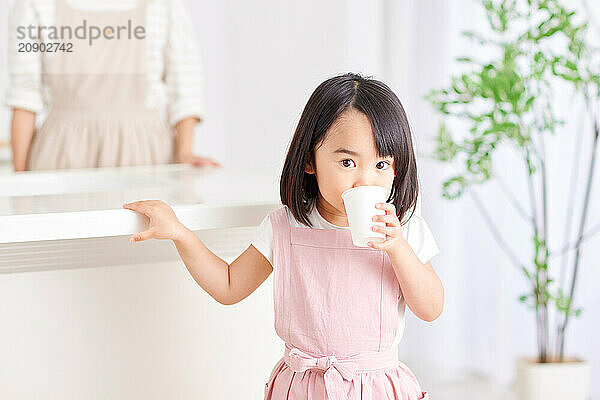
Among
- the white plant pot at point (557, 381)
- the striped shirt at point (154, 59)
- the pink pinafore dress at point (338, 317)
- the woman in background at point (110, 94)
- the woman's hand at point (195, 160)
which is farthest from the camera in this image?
A: the white plant pot at point (557, 381)

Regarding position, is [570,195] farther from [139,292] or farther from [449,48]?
[139,292]

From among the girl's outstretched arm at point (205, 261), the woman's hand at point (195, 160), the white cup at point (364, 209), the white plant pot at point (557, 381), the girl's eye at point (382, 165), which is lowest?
the white plant pot at point (557, 381)

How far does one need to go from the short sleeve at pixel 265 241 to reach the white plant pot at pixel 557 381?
1.28m

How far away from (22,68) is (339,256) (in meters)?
1.24

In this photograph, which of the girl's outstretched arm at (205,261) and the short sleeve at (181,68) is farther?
the short sleeve at (181,68)

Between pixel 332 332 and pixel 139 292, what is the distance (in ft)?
1.19

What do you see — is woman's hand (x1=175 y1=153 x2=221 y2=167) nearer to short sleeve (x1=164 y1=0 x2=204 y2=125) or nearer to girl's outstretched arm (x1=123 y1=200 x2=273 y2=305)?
short sleeve (x1=164 y1=0 x2=204 y2=125)

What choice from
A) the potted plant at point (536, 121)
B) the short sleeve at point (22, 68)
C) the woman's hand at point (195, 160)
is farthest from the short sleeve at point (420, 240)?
the short sleeve at point (22, 68)

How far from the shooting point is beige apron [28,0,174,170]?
6.97 feet

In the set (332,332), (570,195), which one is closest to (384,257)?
(332,332)

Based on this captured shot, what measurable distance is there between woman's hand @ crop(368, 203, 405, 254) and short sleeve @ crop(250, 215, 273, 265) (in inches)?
7.9

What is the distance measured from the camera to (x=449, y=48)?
289 centimetres

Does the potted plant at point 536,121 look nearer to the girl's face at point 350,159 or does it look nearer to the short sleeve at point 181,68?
the short sleeve at point 181,68

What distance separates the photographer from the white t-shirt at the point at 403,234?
3.94 feet
